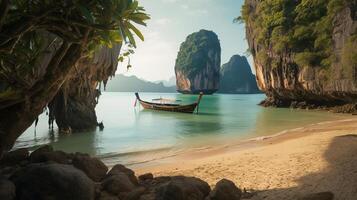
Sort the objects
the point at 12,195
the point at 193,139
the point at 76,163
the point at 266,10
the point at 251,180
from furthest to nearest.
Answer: the point at 266,10, the point at 193,139, the point at 251,180, the point at 76,163, the point at 12,195

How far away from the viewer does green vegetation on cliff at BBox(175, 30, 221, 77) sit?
101m

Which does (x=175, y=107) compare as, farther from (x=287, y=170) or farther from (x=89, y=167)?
(x=89, y=167)

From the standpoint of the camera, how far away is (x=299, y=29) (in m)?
26.9

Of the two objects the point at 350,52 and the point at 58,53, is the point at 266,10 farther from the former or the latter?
the point at 58,53

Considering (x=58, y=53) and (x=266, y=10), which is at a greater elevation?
(x=266, y=10)

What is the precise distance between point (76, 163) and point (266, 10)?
29.8 m

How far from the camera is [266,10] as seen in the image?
31.0 metres

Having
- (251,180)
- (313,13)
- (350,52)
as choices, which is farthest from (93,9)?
(313,13)

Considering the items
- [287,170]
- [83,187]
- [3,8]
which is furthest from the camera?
[287,170]

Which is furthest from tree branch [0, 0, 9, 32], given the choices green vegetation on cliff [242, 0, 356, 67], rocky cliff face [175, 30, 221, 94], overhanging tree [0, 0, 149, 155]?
rocky cliff face [175, 30, 221, 94]

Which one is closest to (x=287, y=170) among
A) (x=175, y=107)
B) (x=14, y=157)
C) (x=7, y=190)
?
(x=7, y=190)

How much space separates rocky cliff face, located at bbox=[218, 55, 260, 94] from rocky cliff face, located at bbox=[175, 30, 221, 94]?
3204 cm

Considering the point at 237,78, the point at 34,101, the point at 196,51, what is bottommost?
the point at 34,101

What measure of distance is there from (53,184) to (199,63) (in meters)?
97.9
